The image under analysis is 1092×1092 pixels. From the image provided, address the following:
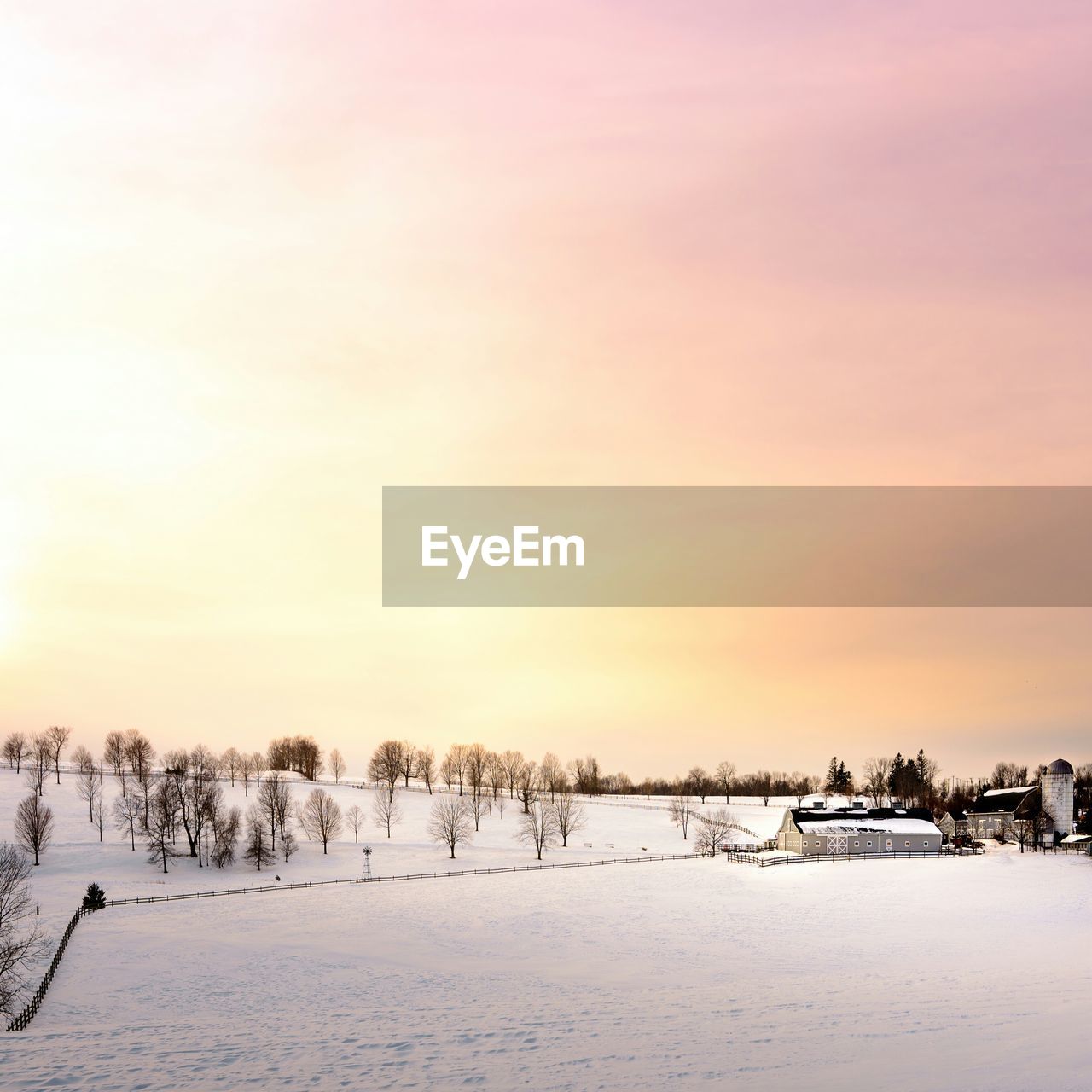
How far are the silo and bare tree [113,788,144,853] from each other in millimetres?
102197

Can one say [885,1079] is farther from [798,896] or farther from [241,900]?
[241,900]

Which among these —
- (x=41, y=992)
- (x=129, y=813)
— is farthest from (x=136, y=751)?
(x=41, y=992)

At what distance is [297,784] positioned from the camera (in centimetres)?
14750

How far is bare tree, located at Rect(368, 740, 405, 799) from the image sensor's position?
158 metres

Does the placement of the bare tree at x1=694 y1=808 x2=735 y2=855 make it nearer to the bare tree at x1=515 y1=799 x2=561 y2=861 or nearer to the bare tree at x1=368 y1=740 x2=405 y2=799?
the bare tree at x1=515 y1=799 x2=561 y2=861

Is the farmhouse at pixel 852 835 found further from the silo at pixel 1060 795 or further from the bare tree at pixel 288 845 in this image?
the bare tree at pixel 288 845

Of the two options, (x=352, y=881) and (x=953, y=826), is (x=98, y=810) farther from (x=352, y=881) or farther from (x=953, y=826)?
(x=953, y=826)

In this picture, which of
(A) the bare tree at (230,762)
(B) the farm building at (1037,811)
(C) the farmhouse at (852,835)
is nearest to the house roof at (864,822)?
(C) the farmhouse at (852,835)

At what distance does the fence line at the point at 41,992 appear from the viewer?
1495 inches

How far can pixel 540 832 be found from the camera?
105438 millimetres

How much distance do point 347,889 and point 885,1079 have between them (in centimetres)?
5131

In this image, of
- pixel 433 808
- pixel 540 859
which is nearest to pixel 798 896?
pixel 540 859

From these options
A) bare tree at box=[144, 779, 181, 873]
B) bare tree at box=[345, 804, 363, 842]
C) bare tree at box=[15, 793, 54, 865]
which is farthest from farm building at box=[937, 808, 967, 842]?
bare tree at box=[15, 793, 54, 865]

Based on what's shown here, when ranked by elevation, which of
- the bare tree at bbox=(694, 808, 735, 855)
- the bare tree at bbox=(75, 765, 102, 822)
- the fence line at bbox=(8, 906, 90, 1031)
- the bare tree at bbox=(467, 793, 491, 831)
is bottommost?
the bare tree at bbox=(694, 808, 735, 855)
